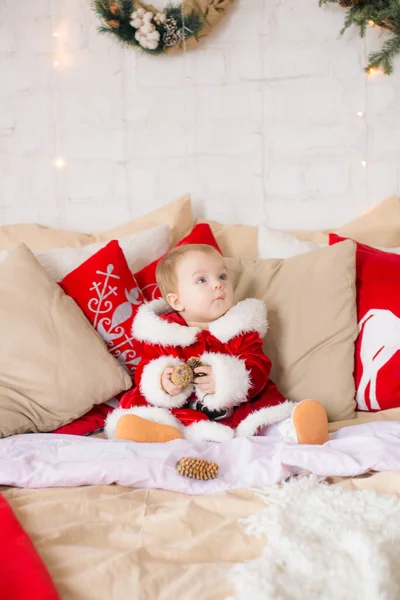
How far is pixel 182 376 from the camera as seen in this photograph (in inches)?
64.0

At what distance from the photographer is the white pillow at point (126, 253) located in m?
2.00

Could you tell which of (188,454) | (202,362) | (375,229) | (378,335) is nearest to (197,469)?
(188,454)

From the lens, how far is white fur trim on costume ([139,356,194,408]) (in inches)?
65.2

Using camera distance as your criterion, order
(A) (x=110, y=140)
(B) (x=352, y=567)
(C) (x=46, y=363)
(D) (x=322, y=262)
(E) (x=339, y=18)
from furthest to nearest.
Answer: (A) (x=110, y=140) → (E) (x=339, y=18) → (D) (x=322, y=262) → (C) (x=46, y=363) → (B) (x=352, y=567)

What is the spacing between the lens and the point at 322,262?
6.05 ft

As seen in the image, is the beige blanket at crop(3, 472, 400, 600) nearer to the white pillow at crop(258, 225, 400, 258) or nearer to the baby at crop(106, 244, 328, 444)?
the baby at crop(106, 244, 328, 444)

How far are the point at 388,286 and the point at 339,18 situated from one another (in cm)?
110

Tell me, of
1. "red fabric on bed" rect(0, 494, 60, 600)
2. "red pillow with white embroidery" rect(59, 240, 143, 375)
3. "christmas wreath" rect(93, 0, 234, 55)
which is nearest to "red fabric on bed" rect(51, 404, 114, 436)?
"red pillow with white embroidery" rect(59, 240, 143, 375)

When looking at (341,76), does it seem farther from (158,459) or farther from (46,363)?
(158,459)

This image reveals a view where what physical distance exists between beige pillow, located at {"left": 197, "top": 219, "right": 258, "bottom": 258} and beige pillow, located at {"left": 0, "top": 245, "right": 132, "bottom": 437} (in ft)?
2.06

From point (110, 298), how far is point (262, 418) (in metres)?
0.57

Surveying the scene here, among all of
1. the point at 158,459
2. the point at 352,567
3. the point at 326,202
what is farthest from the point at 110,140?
the point at 352,567

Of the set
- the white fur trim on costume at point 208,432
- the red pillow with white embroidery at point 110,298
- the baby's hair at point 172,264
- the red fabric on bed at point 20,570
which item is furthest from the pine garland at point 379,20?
the red fabric on bed at point 20,570

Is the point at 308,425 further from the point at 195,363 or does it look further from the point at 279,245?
the point at 279,245
